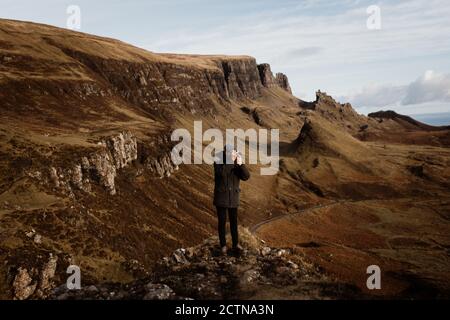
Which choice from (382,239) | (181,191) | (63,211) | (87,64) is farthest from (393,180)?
(63,211)

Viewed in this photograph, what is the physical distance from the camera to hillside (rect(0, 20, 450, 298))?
59.9m

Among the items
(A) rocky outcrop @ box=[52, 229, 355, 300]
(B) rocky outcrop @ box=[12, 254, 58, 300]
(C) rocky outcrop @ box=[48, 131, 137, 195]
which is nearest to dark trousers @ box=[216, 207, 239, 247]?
(A) rocky outcrop @ box=[52, 229, 355, 300]

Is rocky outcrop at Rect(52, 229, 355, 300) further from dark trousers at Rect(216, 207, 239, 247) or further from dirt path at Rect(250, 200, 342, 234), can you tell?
dirt path at Rect(250, 200, 342, 234)

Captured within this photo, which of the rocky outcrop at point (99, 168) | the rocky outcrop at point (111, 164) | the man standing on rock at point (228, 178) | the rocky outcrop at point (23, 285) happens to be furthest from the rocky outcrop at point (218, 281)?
the rocky outcrop at point (99, 168)

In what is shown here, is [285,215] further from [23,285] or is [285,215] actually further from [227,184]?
[227,184]

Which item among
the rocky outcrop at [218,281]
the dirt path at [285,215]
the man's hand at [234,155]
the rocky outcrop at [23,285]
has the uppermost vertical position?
the man's hand at [234,155]

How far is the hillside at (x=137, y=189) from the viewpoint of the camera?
59875 millimetres

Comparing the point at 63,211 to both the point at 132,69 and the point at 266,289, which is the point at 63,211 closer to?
the point at 266,289

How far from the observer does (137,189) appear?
319 feet

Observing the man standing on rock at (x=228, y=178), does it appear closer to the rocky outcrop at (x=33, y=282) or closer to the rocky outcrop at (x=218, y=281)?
the rocky outcrop at (x=218, y=281)

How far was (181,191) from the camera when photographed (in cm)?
11656

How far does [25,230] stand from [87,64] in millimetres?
127288

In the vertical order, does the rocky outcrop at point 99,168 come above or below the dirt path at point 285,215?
above

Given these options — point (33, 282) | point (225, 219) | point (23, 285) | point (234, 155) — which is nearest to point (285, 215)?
point (33, 282)
